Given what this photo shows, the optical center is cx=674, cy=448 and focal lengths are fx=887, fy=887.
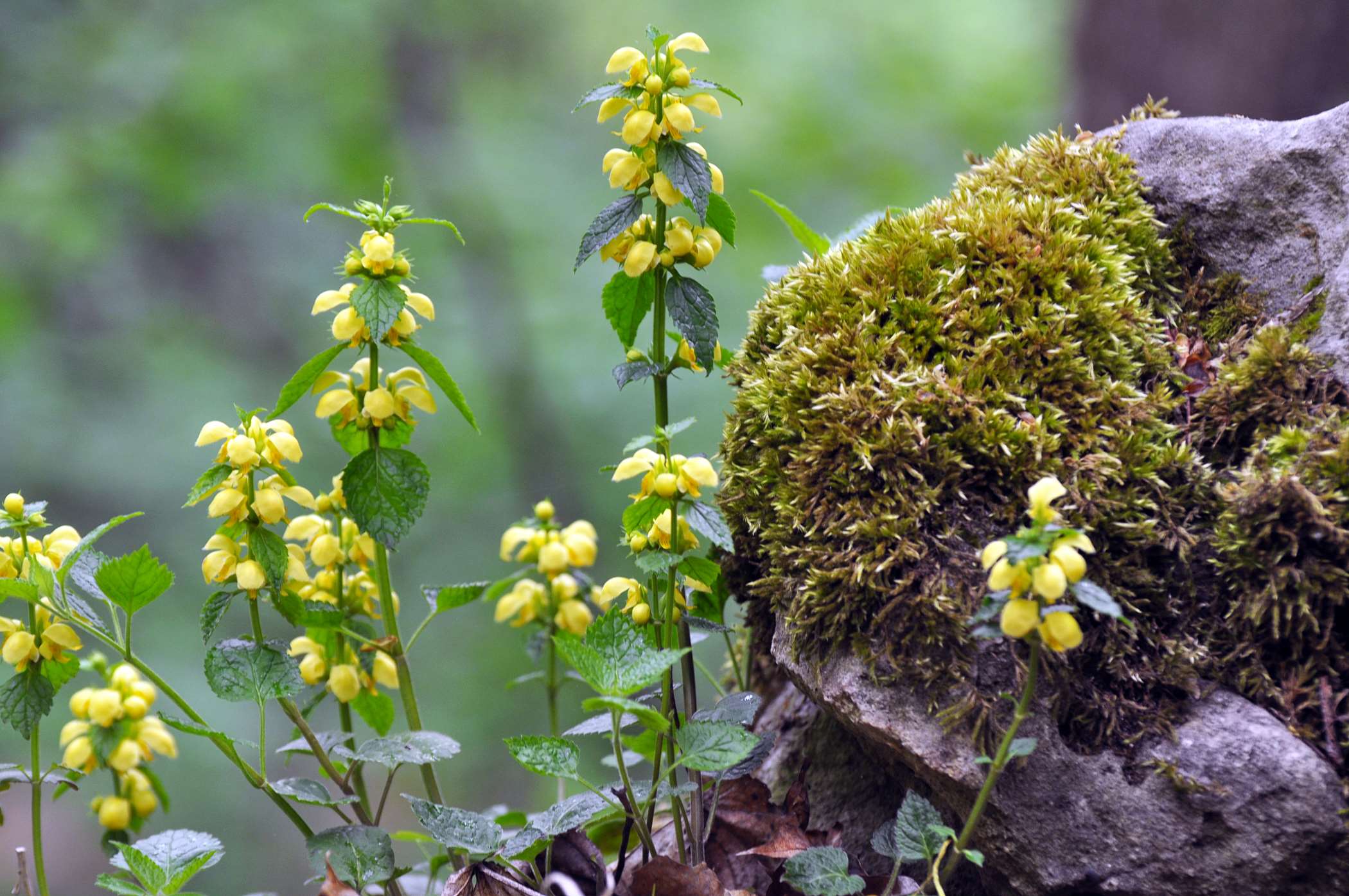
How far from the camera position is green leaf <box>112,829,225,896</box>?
1.02 metres

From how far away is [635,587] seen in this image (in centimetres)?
116

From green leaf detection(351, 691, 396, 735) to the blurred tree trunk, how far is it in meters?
2.79

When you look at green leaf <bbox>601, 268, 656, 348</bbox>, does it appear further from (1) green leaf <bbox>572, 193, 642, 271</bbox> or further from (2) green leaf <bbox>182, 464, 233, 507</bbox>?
(2) green leaf <bbox>182, 464, 233, 507</bbox>

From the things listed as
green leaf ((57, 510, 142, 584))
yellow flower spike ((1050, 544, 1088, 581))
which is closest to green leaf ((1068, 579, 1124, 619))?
yellow flower spike ((1050, 544, 1088, 581))

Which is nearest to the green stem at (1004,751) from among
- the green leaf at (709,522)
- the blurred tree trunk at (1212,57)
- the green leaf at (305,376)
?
the green leaf at (709,522)

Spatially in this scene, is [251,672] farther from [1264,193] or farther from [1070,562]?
[1264,193]

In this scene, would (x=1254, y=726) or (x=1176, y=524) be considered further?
(x=1176, y=524)

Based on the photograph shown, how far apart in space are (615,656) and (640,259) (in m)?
0.48

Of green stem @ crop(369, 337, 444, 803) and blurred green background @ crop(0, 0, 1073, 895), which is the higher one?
blurred green background @ crop(0, 0, 1073, 895)

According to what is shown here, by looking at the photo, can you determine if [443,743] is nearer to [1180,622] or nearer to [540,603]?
[540,603]

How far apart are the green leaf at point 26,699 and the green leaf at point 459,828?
1.52ft

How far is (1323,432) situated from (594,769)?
3.95 m

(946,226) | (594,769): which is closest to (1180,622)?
(946,226)

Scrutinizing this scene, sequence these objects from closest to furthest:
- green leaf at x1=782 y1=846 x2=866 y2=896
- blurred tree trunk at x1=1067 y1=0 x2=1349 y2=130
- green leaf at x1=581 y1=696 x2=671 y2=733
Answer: green leaf at x1=581 y1=696 x2=671 y2=733, green leaf at x1=782 y1=846 x2=866 y2=896, blurred tree trunk at x1=1067 y1=0 x2=1349 y2=130
